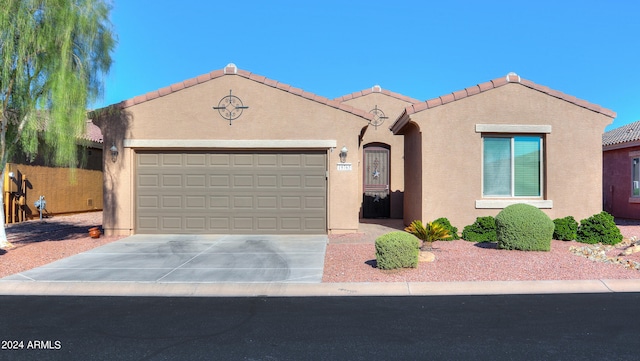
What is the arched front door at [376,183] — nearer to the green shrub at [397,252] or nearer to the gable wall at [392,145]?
the gable wall at [392,145]

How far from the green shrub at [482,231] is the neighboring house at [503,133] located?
521mm

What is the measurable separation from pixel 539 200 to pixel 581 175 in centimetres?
135

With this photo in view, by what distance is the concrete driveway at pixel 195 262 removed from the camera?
24.5 feet

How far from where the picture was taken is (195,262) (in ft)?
28.8

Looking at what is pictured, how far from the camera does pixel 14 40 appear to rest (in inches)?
383

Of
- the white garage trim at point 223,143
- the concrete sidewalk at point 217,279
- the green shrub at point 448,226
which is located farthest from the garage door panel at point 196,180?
the green shrub at point 448,226

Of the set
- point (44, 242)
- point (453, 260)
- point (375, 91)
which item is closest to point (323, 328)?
point (453, 260)

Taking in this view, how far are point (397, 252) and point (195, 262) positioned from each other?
407 cm

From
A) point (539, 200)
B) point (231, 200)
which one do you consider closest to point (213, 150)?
point (231, 200)

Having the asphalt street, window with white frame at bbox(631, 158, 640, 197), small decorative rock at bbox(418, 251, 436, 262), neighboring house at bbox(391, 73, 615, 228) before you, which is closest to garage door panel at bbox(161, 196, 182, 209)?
the asphalt street

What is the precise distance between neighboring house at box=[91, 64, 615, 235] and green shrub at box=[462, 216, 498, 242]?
1.72ft

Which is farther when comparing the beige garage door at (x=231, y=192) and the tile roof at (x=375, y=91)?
the tile roof at (x=375, y=91)

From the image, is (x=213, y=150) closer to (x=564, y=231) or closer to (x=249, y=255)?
(x=249, y=255)

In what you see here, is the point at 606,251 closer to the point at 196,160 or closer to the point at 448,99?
the point at 448,99
